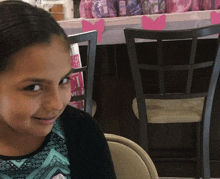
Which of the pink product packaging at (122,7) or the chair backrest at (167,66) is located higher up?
the pink product packaging at (122,7)

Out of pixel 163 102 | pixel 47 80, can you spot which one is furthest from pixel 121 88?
pixel 47 80

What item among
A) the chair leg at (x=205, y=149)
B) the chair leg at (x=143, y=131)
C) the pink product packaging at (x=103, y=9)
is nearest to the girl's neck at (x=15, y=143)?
the chair leg at (x=143, y=131)

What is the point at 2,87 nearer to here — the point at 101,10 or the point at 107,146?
the point at 107,146

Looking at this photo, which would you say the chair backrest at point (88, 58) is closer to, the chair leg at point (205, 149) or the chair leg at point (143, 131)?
the chair leg at point (143, 131)

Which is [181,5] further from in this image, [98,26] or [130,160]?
[130,160]

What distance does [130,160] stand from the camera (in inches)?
20.6

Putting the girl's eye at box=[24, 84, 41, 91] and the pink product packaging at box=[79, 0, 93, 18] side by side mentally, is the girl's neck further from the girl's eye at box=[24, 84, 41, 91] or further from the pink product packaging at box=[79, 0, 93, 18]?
the pink product packaging at box=[79, 0, 93, 18]

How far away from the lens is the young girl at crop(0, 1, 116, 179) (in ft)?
1.23

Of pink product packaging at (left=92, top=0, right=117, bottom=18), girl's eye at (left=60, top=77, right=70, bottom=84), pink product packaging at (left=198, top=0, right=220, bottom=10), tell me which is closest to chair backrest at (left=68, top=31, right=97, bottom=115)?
pink product packaging at (left=92, top=0, right=117, bottom=18)

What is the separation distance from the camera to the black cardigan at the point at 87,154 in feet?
1.70

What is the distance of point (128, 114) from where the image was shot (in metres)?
1.74

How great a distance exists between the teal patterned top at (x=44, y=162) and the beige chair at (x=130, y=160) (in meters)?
0.11

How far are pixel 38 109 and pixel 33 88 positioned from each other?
4 centimetres

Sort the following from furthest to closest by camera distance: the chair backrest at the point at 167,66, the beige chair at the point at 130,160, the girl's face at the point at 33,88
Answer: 1. the chair backrest at the point at 167,66
2. the beige chair at the point at 130,160
3. the girl's face at the point at 33,88
